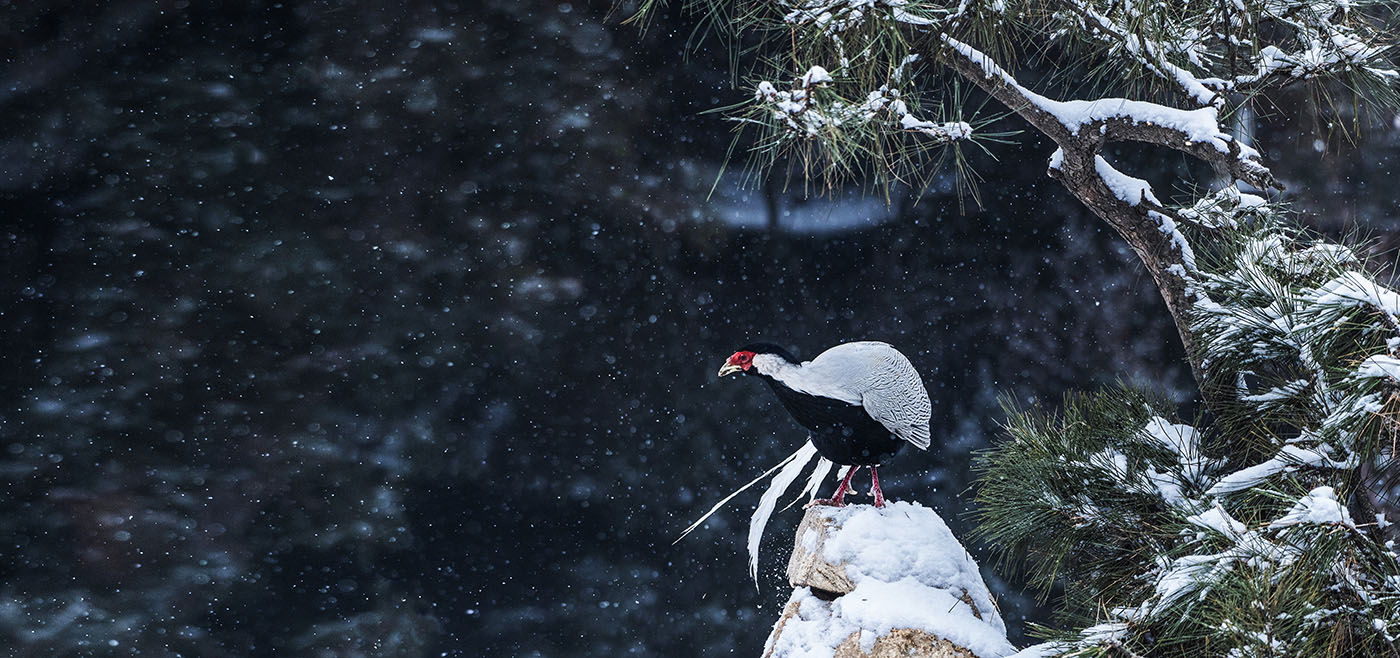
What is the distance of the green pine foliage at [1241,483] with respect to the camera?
44.4 inches

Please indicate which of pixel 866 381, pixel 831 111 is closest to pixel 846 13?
pixel 831 111

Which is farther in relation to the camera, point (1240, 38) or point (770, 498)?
point (770, 498)

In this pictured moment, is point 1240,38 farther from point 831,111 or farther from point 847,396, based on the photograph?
point 847,396

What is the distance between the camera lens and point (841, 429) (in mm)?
1775

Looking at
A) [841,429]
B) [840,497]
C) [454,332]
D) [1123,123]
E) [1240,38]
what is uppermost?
[1240,38]

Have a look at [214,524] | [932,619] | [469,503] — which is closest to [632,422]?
[469,503]

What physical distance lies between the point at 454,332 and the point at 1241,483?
2.68m

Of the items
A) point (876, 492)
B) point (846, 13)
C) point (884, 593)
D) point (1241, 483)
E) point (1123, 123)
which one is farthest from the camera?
point (876, 492)

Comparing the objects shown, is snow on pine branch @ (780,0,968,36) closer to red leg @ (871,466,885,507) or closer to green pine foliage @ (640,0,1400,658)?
green pine foliage @ (640,0,1400,658)

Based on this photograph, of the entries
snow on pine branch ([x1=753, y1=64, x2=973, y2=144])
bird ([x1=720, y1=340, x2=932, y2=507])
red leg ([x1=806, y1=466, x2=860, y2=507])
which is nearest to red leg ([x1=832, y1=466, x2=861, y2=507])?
red leg ([x1=806, y1=466, x2=860, y2=507])

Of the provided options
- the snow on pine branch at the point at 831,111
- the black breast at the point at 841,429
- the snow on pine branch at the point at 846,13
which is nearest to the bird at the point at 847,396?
the black breast at the point at 841,429

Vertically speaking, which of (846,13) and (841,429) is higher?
(846,13)

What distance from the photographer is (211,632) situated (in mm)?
3424

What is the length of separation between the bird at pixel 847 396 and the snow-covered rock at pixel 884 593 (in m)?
0.15
